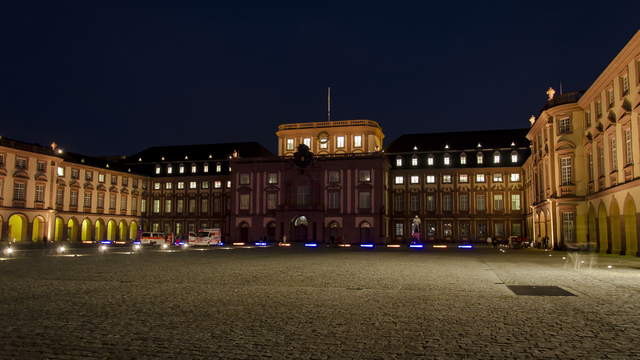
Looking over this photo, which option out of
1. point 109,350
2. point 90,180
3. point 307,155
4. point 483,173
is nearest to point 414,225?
point 483,173

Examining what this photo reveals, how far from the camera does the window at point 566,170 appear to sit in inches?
1900

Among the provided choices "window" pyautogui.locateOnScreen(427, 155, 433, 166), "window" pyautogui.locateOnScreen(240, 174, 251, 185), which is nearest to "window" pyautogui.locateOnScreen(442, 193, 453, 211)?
"window" pyautogui.locateOnScreen(427, 155, 433, 166)

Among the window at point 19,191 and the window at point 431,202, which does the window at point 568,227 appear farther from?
the window at point 19,191

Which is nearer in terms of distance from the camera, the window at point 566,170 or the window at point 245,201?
the window at point 566,170

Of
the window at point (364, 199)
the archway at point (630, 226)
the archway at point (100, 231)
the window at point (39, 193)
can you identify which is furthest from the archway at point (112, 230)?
the archway at point (630, 226)

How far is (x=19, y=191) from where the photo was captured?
69.5 metres

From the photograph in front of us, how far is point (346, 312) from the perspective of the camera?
1201 cm

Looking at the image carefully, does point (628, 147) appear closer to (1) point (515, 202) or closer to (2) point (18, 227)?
(1) point (515, 202)

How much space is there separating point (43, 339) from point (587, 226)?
4722 cm

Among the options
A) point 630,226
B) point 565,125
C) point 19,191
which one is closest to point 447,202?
point 565,125

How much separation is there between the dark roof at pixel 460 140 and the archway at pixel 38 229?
2199 inches

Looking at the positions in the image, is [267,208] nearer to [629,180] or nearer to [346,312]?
[629,180]

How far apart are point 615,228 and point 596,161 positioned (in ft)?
21.2

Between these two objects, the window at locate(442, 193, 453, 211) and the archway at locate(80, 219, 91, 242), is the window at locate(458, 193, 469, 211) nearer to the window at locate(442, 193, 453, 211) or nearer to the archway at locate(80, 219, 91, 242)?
the window at locate(442, 193, 453, 211)
